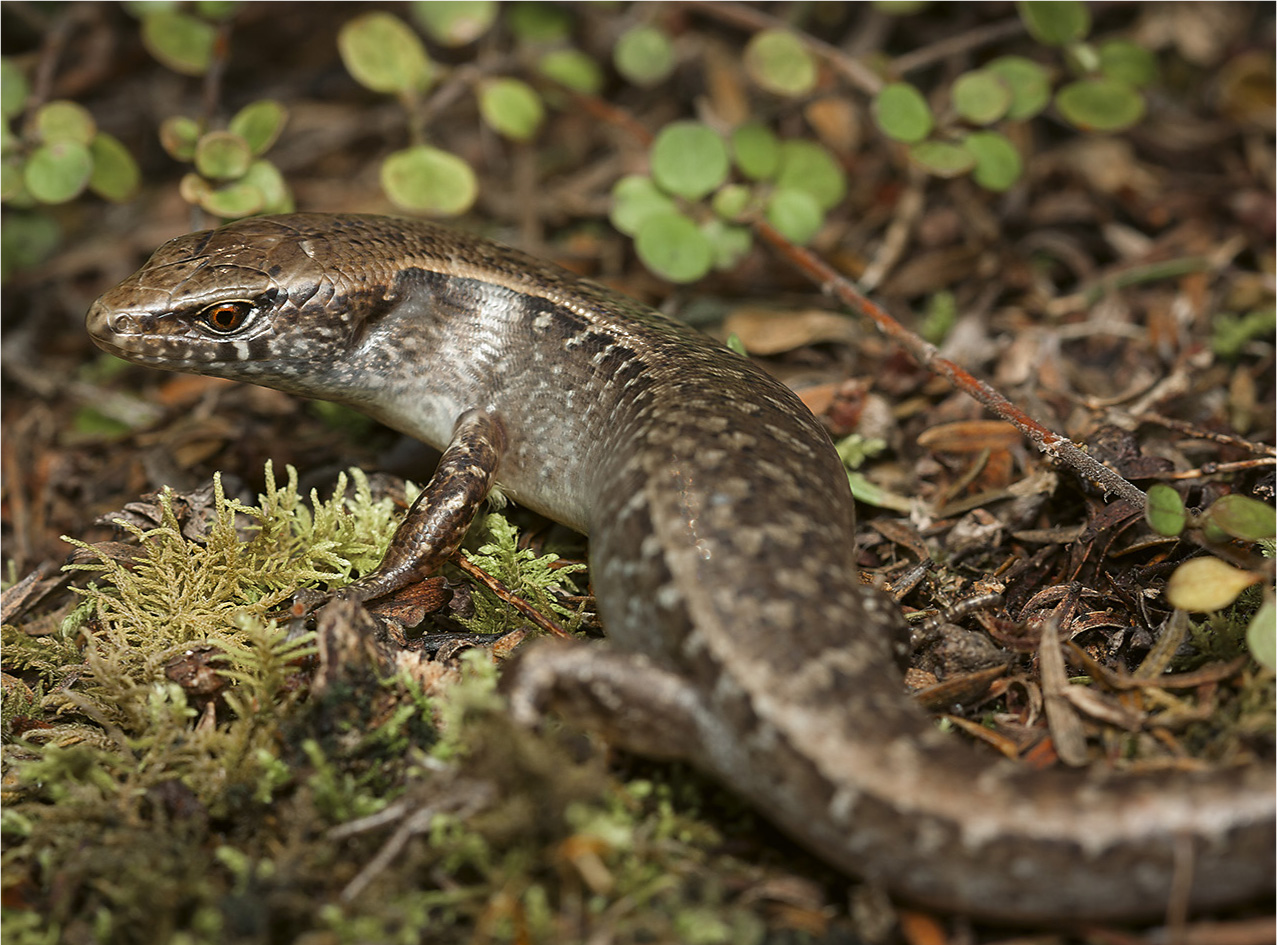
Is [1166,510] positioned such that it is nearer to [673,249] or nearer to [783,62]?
[673,249]

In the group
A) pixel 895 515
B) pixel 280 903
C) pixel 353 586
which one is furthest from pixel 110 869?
pixel 895 515

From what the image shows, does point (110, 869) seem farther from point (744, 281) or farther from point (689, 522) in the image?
point (744, 281)

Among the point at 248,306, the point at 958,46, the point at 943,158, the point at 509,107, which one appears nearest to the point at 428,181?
the point at 509,107

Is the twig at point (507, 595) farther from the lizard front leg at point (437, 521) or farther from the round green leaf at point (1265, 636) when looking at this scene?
the round green leaf at point (1265, 636)

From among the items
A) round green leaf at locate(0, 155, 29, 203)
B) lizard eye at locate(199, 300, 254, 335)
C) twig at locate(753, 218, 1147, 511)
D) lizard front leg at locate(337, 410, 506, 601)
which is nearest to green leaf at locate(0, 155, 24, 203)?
round green leaf at locate(0, 155, 29, 203)

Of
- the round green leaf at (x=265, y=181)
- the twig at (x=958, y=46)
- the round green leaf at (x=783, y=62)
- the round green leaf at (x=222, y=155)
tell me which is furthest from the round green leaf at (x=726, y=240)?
the round green leaf at (x=222, y=155)

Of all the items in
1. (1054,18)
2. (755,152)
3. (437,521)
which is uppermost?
(1054,18)
